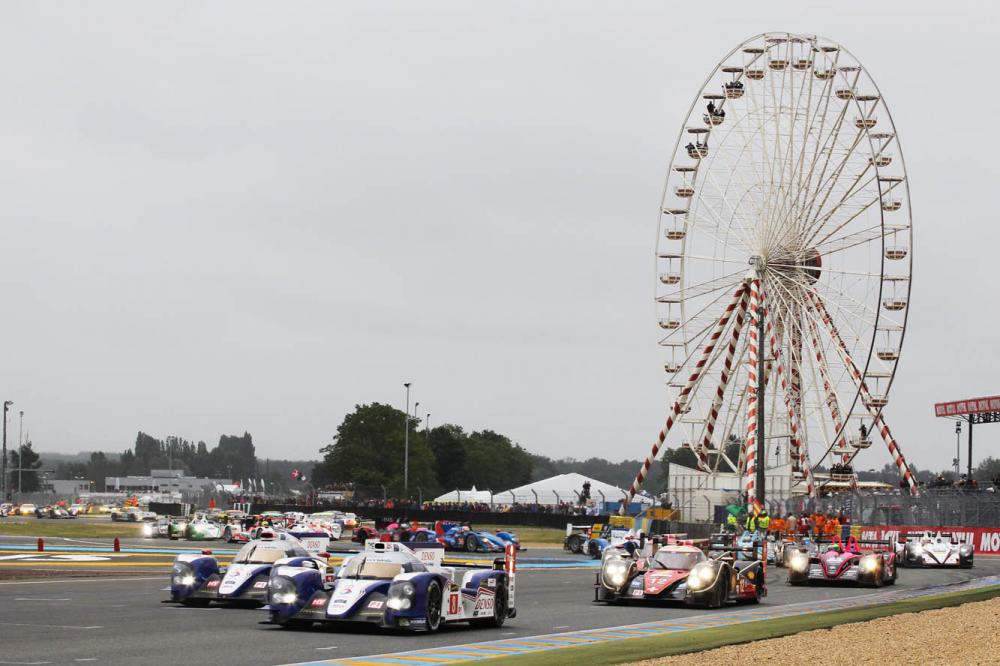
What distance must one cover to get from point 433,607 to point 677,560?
30.0 feet

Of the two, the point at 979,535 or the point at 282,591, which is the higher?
→ the point at 282,591

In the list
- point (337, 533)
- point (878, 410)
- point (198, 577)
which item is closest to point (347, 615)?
point (198, 577)

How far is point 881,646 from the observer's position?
18.5 m

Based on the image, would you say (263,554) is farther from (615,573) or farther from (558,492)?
(558,492)

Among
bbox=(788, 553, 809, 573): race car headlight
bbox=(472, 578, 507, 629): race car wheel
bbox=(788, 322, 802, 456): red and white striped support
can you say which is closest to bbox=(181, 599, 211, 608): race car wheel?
bbox=(472, 578, 507, 629): race car wheel

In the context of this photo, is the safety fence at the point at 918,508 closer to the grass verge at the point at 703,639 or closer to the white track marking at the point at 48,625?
the grass verge at the point at 703,639

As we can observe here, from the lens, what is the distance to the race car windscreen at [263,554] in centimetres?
2581

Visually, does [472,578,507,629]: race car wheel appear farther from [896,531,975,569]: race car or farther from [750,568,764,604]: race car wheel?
[896,531,975,569]: race car

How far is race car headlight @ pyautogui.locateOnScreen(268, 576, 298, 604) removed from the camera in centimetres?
→ 2162

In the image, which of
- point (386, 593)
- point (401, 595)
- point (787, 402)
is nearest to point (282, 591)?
point (386, 593)

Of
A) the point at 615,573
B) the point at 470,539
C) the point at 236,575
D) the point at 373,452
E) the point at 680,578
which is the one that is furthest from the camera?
the point at 373,452

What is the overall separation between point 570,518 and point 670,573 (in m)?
55.7

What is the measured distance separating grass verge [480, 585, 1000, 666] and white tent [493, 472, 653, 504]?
78882mm

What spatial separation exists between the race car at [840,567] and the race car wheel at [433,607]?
1727 cm
